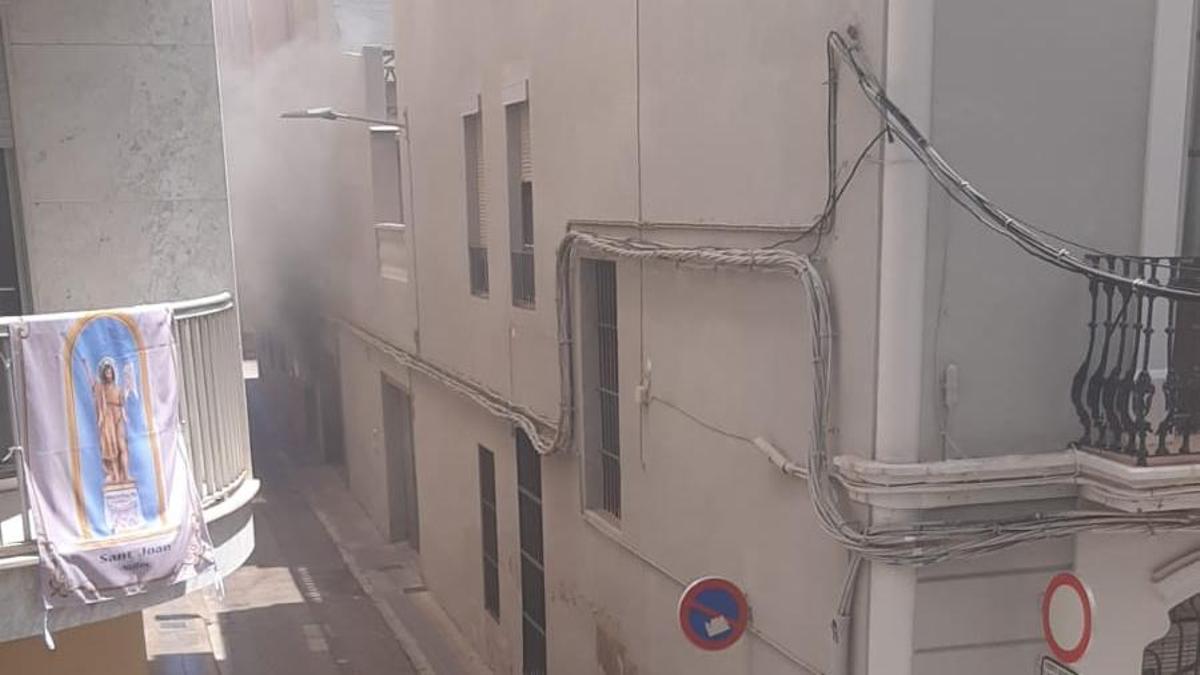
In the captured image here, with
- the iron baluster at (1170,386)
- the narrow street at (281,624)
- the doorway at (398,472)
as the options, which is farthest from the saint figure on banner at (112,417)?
the doorway at (398,472)

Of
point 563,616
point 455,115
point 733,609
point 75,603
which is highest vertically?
point 455,115

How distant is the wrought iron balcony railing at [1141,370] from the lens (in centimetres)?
528

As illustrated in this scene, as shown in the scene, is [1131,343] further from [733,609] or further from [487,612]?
[487,612]

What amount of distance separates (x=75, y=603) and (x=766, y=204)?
4413 millimetres

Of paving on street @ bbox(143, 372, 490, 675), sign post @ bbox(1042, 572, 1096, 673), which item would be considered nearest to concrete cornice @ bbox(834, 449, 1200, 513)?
sign post @ bbox(1042, 572, 1096, 673)

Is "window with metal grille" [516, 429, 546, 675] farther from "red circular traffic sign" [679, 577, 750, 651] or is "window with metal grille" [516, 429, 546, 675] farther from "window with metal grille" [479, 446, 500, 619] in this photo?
"red circular traffic sign" [679, 577, 750, 651]

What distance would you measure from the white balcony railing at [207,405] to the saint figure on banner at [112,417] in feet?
1.17

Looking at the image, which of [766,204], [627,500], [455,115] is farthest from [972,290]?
[455,115]

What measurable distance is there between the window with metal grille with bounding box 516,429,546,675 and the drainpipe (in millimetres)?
6015

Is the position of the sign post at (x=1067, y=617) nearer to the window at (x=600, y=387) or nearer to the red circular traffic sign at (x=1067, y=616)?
the red circular traffic sign at (x=1067, y=616)

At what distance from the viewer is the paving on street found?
13.4 metres

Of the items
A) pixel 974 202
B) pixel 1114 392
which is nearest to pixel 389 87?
pixel 974 202

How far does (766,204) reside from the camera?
22.1ft

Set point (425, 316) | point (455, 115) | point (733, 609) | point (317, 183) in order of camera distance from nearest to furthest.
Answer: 1. point (733, 609)
2. point (455, 115)
3. point (425, 316)
4. point (317, 183)
